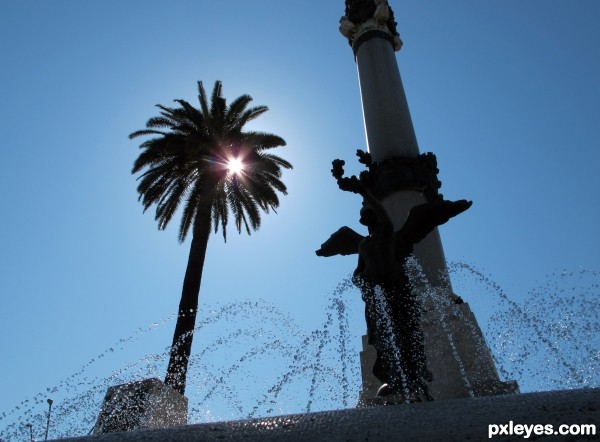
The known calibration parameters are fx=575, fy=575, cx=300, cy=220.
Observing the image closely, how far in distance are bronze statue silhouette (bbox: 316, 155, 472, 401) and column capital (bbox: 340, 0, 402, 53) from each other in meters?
9.25

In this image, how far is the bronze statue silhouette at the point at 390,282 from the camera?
613cm

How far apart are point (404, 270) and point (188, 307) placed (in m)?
11.1

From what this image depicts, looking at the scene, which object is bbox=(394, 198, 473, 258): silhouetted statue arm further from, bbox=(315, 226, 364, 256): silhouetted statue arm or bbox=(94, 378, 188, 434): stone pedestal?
bbox=(94, 378, 188, 434): stone pedestal

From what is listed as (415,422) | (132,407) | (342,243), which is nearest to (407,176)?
(342,243)

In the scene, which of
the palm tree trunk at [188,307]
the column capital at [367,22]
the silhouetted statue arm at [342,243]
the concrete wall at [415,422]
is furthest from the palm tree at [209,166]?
the concrete wall at [415,422]

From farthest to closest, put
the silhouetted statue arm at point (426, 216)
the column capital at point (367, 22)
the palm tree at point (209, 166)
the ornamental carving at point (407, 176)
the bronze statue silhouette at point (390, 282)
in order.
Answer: the palm tree at point (209, 166), the column capital at point (367, 22), the ornamental carving at point (407, 176), the silhouetted statue arm at point (426, 216), the bronze statue silhouette at point (390, 282)

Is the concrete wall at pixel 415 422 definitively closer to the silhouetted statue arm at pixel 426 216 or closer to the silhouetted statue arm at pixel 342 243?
the silhouetted statue arm at pixel 426 216

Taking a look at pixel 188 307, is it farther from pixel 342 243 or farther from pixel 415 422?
pixel 415 422

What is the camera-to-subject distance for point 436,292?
9117 mm

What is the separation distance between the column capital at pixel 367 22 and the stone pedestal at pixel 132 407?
1044cm

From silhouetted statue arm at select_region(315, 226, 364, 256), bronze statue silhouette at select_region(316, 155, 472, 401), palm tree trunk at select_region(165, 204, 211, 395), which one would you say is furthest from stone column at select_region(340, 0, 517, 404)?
palm tree trunk at select_region(165, 204, 211, 395)

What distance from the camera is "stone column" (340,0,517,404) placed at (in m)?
8.01

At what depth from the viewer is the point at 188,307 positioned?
16.8 metres

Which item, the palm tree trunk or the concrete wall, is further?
the palm tree trunk
